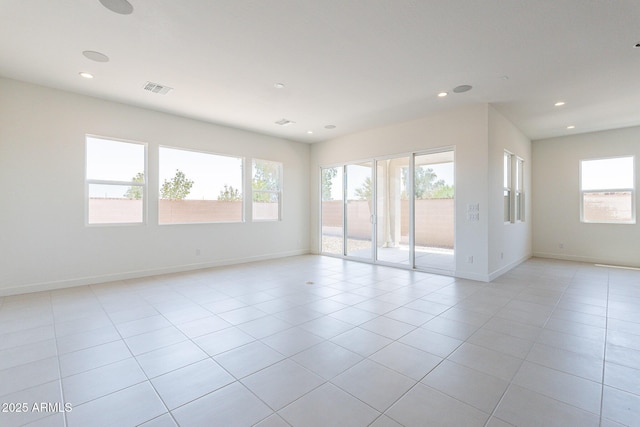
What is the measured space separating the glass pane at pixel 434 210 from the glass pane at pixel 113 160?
5296 mm

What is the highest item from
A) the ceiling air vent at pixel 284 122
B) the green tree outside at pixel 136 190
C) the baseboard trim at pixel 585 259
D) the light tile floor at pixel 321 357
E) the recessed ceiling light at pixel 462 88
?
the ceiling air vent at pixel 284 122

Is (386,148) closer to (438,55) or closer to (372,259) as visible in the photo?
(372,259)

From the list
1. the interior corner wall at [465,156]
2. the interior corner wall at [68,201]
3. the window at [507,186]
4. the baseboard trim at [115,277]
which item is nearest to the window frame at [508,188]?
the window at [507,186]

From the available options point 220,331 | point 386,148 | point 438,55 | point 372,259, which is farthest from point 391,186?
point 220,331

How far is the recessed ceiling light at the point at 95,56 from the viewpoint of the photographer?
325 cm

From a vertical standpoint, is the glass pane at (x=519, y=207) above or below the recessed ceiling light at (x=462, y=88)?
below

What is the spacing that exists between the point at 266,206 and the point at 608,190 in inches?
308

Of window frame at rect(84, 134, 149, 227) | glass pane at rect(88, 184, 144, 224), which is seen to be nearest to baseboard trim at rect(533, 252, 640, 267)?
window frame at rect(84, 134, 149, 227)

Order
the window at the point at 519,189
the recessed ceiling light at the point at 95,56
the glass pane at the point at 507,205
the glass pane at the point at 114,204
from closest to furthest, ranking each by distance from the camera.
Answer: the recessed ceiling light at the point at 95,56
the glass pane at the point at 114,204
the glass pane at the point at 507,205
the window at the point at 519,189

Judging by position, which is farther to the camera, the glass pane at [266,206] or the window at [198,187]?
the glass pane at [266,206]

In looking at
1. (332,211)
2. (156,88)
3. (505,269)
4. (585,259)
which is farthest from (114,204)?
(585,259)

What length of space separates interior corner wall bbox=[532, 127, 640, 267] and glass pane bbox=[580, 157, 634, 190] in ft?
0.41

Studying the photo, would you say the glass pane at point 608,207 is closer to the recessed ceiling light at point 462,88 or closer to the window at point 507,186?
the window at point 507,186

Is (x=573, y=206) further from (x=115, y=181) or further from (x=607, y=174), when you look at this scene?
(x=115, y=181)
